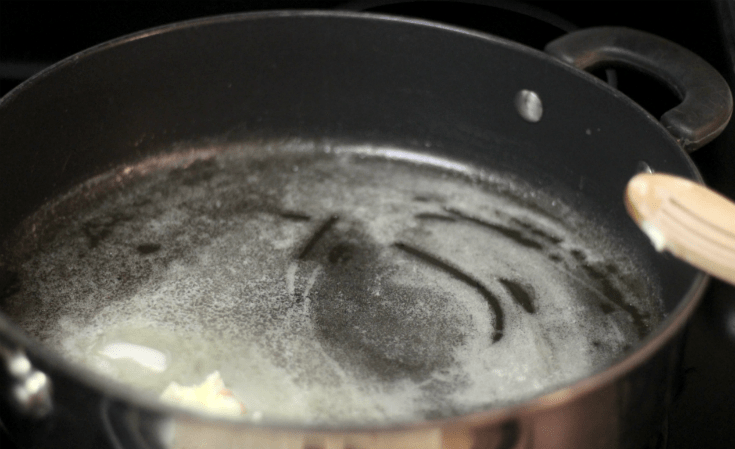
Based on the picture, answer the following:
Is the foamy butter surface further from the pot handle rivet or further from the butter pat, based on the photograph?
the pot handle rivet

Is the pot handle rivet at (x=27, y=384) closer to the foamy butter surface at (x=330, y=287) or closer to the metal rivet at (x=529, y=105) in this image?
the foamy butter surface at (x=330, y=287)

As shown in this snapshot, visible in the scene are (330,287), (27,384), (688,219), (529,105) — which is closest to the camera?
(27,384)

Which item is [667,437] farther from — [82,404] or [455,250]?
[82,404]

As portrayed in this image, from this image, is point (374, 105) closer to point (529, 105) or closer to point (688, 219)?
point (529, 105)

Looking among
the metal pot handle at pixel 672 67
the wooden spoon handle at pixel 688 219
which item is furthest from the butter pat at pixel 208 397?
the metal pot handle at pixel 672 67

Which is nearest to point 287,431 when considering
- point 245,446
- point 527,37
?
point 245,446

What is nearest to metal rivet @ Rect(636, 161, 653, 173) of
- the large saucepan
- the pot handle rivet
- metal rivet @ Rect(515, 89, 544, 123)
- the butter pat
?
the large saucepan

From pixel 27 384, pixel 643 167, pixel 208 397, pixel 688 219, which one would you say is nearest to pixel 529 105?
pixel 643 167
